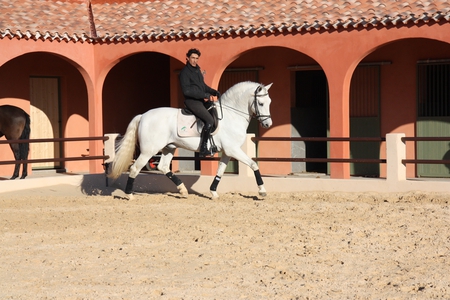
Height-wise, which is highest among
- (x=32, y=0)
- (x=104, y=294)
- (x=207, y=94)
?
(x=32, y=0)

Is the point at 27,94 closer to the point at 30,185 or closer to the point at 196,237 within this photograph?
the point at 30,185

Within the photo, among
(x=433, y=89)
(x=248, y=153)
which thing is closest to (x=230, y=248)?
(x=248, y=153)

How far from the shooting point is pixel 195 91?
12633 mm

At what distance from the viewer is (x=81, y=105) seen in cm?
1909

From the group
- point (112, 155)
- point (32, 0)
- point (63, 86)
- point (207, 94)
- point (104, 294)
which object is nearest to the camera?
point (104, 294)

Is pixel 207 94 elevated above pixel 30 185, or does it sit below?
above

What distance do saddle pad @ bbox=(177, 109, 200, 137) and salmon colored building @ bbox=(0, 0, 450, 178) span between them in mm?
2859

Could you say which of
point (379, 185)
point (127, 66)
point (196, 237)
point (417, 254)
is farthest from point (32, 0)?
point (417, 254)

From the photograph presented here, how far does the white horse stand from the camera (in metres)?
12.7

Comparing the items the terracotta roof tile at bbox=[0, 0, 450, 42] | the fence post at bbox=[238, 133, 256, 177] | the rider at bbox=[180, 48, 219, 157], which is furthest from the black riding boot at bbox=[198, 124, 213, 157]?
the terracotta roof tile at bbox=[0, 0, 450, 42]

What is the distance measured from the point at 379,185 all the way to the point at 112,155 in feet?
17.2

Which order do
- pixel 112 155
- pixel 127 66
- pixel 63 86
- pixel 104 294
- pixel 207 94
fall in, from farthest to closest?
pixel 127 66
pixel 63 86
pixel 112 155
pixel 207 94
pixel 104 294

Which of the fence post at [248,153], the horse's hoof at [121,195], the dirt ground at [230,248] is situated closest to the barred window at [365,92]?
the fence post at [248,153]

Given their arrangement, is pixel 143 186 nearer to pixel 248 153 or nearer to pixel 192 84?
pixel 248 153
